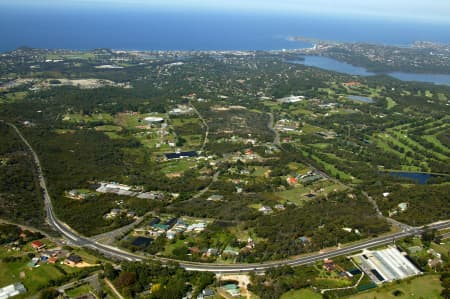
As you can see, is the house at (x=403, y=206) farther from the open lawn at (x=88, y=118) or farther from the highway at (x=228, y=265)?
the open lawn at (x=88, y=118)

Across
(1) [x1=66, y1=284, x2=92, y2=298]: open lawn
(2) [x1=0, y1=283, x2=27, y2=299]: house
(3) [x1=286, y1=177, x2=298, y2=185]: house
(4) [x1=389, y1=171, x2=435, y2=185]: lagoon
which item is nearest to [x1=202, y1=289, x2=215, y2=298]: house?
(1) [x1=66, y1=284, x2=92, y2=298]: open lawn

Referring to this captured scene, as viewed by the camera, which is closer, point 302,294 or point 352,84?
point 302,294

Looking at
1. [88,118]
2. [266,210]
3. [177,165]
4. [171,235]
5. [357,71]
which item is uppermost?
[357,71]

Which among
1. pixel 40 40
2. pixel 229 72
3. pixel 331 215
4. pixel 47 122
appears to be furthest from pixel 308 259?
pixel 40 40

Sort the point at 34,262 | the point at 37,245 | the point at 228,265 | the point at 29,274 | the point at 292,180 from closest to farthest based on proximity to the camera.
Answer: the point at 29,274, the point at 34,262, the point at 228,265, the point at 37,245, the point at 292,180

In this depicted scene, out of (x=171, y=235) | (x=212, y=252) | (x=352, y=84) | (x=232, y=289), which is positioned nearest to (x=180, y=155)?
(x=171, y=235)

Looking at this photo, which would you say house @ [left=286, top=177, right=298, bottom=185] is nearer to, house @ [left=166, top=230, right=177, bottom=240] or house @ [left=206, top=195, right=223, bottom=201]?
house @ [left=206, top=195, right=223, bottom=201]

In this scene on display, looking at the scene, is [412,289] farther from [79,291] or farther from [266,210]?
[79,291]
